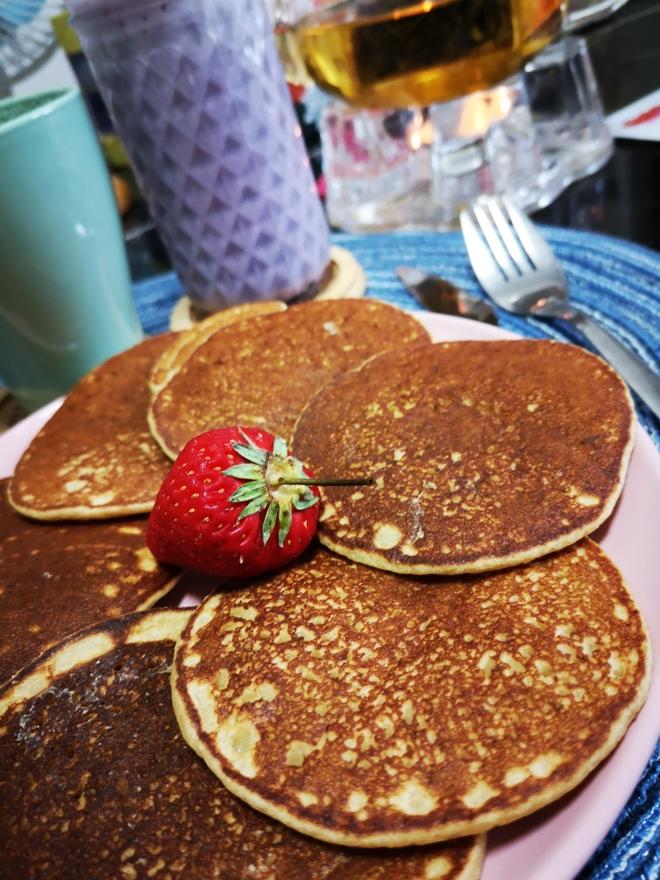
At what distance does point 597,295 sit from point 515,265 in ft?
0.55

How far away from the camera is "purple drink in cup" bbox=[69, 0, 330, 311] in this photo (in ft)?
3.66

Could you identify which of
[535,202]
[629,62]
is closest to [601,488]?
[535,202]

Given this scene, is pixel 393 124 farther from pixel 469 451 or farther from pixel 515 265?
pixel 469 451

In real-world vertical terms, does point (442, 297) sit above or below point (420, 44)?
below

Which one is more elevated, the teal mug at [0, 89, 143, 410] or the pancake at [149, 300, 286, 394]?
the teal mug at [0, 89, 143, 410]

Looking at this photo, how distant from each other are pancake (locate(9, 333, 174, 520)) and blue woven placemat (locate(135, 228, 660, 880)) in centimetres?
44

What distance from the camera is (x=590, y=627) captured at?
2.29 feet

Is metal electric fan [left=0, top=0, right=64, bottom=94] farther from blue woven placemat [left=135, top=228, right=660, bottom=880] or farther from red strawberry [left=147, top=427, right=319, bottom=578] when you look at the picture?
red strawberry [left=147, top=427, right=319, bottom=578]

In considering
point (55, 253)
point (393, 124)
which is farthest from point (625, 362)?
point (393, 124)

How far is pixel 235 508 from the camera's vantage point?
30.2 inches

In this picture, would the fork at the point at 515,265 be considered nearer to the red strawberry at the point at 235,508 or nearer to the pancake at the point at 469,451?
the pancake at the point at 469,451

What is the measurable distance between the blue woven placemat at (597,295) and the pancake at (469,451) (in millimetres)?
159

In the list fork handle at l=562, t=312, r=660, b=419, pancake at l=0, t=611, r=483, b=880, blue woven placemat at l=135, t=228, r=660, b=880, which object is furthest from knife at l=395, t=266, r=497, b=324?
pancake at l=0, t=611, r=483, b=880

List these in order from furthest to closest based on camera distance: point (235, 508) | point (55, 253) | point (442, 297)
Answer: point (442, 297), point (55, 253), point (235, 508)
